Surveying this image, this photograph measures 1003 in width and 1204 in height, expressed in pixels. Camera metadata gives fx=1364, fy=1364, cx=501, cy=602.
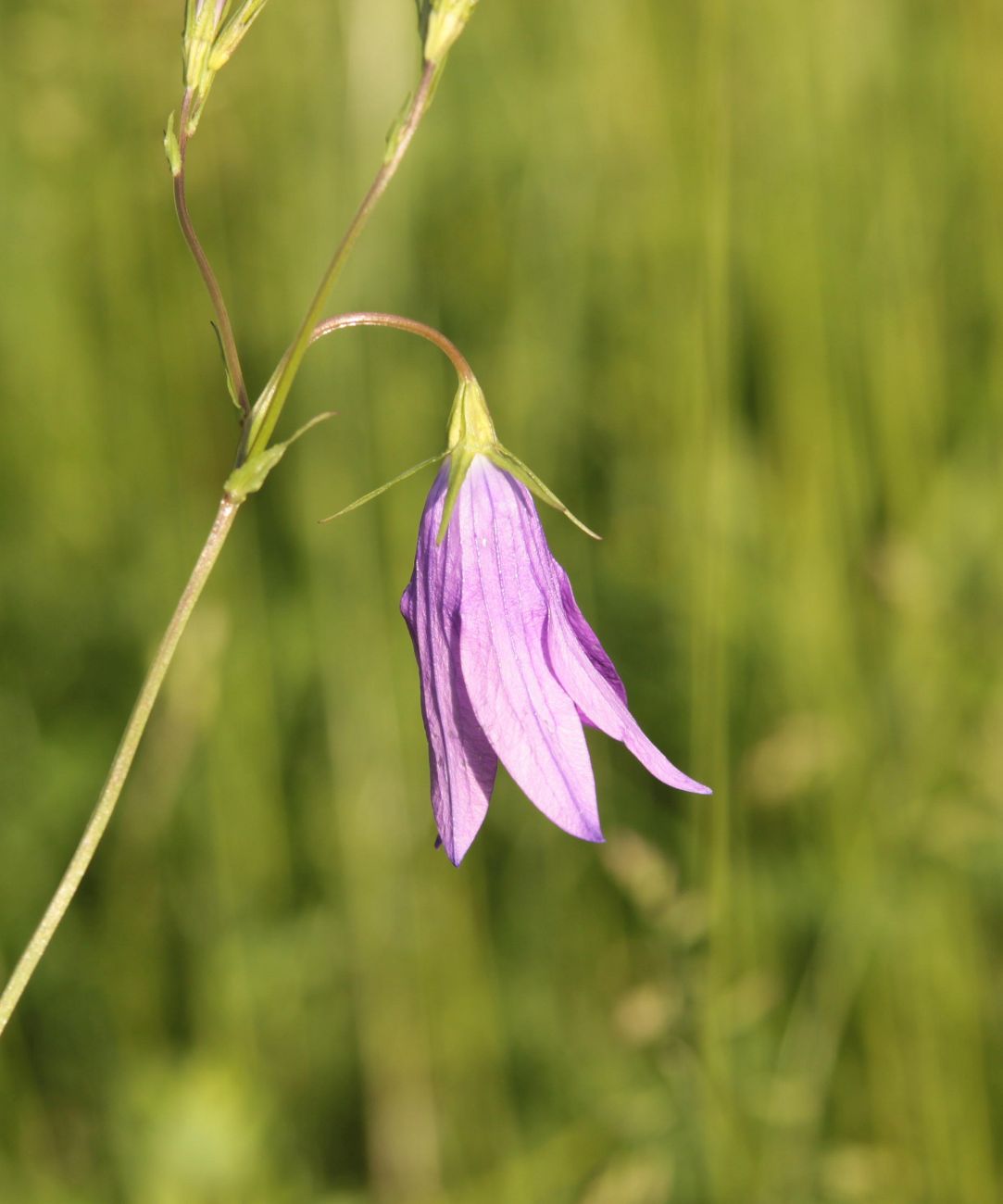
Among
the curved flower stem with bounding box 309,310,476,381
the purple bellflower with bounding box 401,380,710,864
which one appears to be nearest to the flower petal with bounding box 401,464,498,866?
the purple bellflower with bounding box 401,380,710,864

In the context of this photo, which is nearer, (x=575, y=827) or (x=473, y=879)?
(x=575, y=827)

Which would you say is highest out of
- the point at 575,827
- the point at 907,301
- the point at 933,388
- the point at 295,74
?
the point at 295,74

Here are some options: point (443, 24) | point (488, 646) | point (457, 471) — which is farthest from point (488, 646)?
point (443, 24)

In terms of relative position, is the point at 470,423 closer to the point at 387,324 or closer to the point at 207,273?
the point at 387,324

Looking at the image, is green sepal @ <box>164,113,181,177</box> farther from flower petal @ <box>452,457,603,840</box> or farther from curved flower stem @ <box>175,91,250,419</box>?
flower petal @ <box>452,457,603,840</box>

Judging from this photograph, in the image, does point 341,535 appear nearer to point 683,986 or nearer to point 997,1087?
point 683,986

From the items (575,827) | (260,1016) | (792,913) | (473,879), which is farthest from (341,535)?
(575,827)
